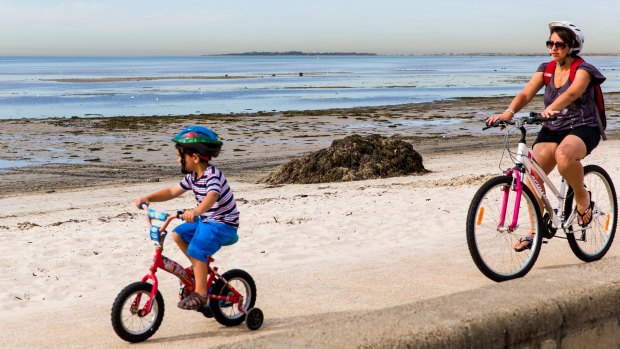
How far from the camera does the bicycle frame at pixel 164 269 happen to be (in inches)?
189

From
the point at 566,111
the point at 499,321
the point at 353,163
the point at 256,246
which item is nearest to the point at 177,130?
the point at 353,163

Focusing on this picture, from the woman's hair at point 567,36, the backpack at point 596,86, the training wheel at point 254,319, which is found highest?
the woman's hair at point 567,36

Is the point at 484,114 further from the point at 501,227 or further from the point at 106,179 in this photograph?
the point at 501,227

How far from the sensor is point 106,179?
714 inches

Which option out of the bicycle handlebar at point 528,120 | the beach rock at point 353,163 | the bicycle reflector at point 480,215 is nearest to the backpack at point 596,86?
the bicycle handlebar at point 528,120

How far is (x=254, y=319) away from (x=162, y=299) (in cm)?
61

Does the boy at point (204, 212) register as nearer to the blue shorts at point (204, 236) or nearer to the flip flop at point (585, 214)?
the blue shorts at point (204, 236)

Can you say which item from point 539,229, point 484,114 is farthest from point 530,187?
point 484,114

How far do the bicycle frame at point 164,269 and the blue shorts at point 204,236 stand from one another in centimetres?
9

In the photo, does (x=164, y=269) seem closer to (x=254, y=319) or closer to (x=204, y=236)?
(x=204, y=236)

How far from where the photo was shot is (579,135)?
6.00 m

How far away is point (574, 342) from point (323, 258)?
12.7ft

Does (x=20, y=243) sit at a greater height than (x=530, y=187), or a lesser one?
lesser

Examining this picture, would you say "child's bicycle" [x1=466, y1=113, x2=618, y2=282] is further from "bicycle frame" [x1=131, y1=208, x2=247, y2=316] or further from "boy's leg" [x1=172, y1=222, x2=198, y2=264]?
"boy's leg" [x1=172, y1=222, x2=198, y2=264]
